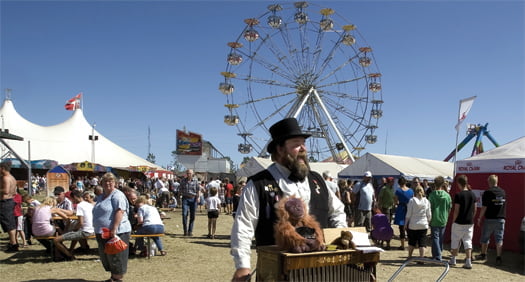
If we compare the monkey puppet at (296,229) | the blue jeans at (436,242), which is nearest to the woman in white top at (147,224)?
the blue jeans at (436,242)

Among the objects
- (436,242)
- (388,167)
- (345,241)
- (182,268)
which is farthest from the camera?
(388,167)

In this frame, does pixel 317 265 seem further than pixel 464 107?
No

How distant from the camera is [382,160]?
18297 mm

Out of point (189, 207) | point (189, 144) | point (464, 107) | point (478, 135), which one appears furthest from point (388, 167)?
point (189, 144)

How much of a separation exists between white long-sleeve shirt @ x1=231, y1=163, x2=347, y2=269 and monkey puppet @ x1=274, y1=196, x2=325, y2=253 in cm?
19

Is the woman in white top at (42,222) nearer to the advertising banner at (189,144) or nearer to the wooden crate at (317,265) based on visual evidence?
the wooden crate at (317,265)

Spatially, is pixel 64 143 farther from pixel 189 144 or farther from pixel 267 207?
pixel 267 207

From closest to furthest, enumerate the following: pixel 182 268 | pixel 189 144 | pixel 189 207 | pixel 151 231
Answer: pixel 182 268, pixel 151 231, pixel 189 207, pixel 189 144

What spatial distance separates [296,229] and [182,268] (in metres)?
5.84

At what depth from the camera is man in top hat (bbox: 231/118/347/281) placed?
8.59 feet

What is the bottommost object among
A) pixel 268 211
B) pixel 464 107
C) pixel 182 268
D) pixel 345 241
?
pixel 182 268

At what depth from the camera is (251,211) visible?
8.76 ft

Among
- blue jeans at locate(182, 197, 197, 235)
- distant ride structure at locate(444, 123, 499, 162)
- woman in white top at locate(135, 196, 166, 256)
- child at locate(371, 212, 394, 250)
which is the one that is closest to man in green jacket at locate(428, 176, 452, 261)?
child at locate(371, 212, 394, 250)

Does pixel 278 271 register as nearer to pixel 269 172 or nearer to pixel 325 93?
pixel 269 172
